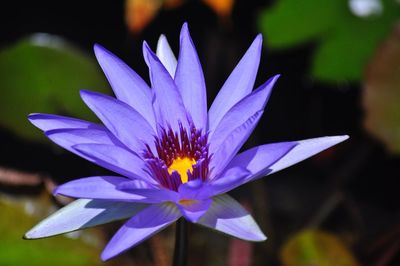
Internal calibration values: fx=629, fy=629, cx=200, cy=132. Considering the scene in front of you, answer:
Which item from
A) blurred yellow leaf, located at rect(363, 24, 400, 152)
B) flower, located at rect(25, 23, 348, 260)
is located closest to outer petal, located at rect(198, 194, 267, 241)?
flower, located at rect(25, 23, 348, 260)

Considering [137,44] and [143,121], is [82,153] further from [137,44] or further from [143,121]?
[137,44]

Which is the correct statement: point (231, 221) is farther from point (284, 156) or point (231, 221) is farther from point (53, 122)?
point (53, 122)

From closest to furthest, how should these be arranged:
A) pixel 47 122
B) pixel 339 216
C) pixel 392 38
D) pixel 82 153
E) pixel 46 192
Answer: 1. pixel 82 153
2. pixel 47 122
3. pixel 46 192
4. pixel 392 38
5. pixel 339 216

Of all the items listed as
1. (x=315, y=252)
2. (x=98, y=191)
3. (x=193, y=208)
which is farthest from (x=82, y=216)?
(x=315, y=252)

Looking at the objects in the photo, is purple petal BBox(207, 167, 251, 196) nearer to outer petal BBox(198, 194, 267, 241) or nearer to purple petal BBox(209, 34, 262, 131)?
outer petal BBox(198, 194, 267, 241)

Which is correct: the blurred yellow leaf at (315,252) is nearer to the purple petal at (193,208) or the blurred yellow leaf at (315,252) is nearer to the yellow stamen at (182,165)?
the yellow stamen at (182,165)

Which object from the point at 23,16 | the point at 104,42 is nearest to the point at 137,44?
the point at 104,42
